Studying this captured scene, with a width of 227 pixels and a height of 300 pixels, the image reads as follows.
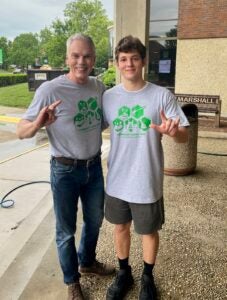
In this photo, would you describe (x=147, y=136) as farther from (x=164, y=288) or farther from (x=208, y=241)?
(x=208, y=241)

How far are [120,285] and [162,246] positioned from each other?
33.9 inches

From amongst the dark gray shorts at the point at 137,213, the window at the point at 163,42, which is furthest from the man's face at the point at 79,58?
the window at the point at 163,42

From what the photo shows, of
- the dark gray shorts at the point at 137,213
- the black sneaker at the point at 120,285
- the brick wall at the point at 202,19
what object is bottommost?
the black sneaker at the point at 120,285

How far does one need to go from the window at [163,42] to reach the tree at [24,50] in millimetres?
56043

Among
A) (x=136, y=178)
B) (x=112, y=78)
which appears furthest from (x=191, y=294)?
(x=112, y=78)

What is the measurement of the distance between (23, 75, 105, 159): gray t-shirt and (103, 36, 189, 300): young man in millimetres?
111

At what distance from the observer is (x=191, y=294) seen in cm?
276

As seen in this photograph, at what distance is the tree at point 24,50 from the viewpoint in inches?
2707

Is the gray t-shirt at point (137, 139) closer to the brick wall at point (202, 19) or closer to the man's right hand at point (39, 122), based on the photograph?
the man's right hand at point (39, 122)

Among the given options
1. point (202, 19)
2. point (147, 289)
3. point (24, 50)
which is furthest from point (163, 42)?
point (24, 50)

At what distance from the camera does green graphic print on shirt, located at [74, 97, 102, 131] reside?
7.78ft

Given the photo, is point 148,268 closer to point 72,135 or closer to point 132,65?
point 72,135

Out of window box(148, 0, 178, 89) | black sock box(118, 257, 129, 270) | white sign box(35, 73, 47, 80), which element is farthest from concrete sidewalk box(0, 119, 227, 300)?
white sign box(35, 73, 47, 80)

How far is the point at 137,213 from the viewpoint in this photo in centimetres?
248
